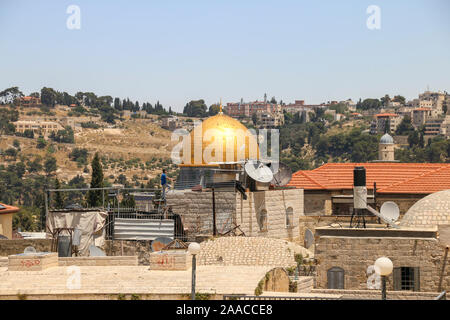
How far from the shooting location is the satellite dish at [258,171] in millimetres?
38656

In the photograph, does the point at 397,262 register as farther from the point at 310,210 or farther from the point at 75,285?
the point at 310,210

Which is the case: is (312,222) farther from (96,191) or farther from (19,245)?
(96,191)

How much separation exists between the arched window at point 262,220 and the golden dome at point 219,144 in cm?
398

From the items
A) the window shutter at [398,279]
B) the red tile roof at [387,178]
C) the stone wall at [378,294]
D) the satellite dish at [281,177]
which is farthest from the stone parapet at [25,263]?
the red tile roof at [387,178]

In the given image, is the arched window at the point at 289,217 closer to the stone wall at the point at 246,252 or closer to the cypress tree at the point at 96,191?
the stone wall at the point at 246,252

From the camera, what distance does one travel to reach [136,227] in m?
38.2

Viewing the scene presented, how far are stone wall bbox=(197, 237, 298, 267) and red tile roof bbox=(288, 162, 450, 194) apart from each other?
725 inches

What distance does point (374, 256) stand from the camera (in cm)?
2752

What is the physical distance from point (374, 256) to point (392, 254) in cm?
60

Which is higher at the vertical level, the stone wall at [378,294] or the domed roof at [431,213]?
the domed roof at [431,213]

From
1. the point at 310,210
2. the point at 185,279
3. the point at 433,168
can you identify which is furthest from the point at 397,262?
the point at 433,168

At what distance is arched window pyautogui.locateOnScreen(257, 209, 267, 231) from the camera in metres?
39.7

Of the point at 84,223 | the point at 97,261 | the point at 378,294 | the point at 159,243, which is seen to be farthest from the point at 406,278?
the point at 84,223
